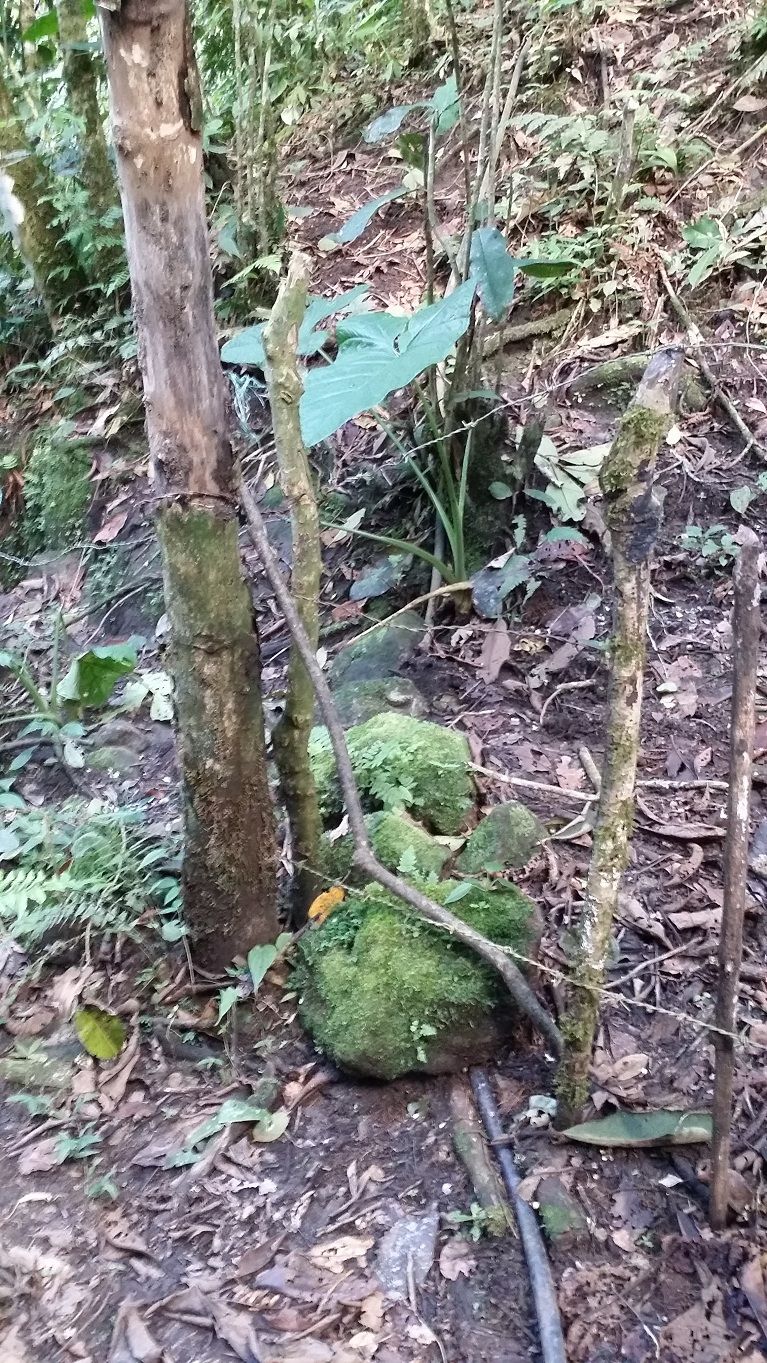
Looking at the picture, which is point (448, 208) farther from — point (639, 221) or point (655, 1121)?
point (655, 1121)

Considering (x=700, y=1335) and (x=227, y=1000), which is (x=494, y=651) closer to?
(x=227, y=1000)

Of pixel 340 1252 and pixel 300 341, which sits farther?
pixel 300 341

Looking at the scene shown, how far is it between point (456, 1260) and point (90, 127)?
6.18 meters

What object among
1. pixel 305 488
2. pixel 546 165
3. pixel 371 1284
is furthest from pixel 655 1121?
pixel 546 165

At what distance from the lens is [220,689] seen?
7.40 feet

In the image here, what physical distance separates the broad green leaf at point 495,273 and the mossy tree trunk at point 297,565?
1.39 metres

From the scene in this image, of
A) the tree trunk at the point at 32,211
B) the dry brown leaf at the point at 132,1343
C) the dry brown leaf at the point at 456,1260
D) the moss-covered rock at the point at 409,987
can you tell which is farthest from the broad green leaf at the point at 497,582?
the tree trunk at the point at 32,211

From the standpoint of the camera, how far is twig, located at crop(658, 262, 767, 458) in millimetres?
4117

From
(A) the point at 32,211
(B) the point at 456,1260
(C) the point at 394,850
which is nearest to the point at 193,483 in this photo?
(C) the point at 394,850

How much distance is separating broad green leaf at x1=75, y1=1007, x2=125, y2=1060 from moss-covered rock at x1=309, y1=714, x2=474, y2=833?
34.6 inches

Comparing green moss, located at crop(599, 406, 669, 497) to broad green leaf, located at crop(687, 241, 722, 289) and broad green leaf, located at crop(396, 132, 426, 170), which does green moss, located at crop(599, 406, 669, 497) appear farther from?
broad green leaf, located at crop(687, 241, 722, 289)

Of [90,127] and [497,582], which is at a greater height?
[90,127]

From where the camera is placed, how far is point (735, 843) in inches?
64.4

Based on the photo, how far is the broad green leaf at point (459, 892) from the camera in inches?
91.0
